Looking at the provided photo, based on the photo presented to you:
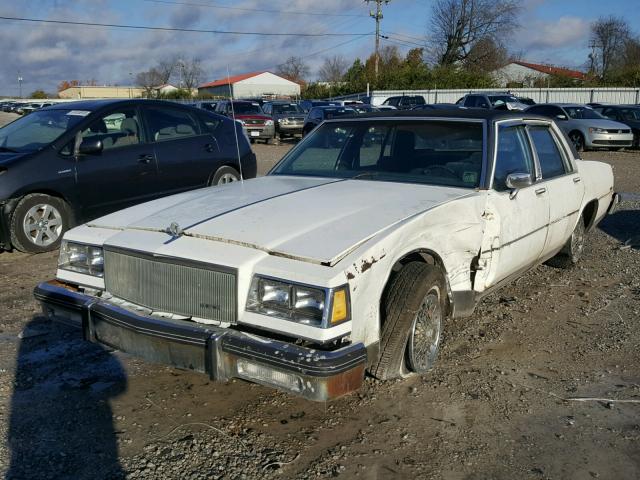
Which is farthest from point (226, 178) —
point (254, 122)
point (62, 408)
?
point (254, 122)

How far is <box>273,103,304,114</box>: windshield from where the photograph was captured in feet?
90.7

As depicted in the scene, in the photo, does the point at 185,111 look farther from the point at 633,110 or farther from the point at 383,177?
the point at 633,110

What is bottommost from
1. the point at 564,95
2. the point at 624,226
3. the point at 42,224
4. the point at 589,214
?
the point at 624,226

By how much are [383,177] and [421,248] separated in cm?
109

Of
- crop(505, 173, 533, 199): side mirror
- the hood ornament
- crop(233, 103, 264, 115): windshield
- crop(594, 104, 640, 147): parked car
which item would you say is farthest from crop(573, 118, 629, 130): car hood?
Result: the hood ornament

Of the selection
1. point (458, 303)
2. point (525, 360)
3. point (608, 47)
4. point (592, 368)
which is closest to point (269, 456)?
point (458, 303)

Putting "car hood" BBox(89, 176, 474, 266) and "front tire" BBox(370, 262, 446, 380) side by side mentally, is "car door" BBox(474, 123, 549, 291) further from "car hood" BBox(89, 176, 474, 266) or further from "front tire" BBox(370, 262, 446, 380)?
"front tire" BBox(370, 262, 446, 380)

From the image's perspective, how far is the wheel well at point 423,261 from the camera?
351 centimetres

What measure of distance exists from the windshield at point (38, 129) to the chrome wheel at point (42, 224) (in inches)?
26.8

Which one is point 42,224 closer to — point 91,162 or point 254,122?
point 91,162

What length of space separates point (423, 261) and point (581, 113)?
1947 centimetres

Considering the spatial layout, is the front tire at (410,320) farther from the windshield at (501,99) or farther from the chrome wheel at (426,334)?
the windshield at (501,99)

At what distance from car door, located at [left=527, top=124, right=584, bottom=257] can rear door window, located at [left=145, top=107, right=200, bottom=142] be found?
14.5 ft

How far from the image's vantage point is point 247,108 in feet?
84.2
